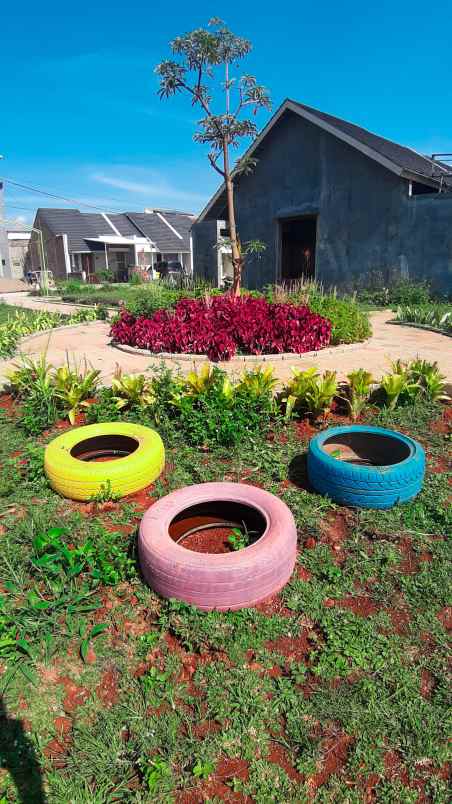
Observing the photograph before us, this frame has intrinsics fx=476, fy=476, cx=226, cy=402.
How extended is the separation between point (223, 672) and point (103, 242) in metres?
39.1

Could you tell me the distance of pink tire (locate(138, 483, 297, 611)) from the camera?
253cm

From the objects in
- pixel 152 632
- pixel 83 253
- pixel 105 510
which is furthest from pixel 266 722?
pixel 83 253

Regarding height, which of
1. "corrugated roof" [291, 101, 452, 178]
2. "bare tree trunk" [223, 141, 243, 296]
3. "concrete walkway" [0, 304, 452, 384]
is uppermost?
"corrugated roof" [291, 101, 452, 178]

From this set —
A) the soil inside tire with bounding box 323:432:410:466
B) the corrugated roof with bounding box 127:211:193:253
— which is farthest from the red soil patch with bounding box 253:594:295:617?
the corrugated roof with bounding box 127:211:193:253

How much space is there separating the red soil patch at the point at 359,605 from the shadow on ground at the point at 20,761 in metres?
1.65

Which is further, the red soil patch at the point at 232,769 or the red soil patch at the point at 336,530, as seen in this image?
the red soil patch at the point at 336,530

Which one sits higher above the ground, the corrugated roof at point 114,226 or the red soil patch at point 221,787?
the corrugated roof at point 114,226

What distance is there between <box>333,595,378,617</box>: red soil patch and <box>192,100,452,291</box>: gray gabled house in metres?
13.7

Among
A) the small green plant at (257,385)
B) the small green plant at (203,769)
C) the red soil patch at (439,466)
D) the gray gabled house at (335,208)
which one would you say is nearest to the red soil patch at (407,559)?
the red soil patch at (439,466)

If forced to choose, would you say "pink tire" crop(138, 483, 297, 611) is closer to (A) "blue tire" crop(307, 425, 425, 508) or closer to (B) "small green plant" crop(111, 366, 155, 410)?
(A) "blue tire" crop(307, 425, 425, 508)

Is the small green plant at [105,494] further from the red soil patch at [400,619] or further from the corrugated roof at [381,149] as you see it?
the corrugated roof at [381,149]

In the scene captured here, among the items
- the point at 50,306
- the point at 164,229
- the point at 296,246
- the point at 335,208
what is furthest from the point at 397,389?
the point at 164,229

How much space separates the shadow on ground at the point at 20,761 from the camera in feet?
6.03

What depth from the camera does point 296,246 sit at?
20406mm
